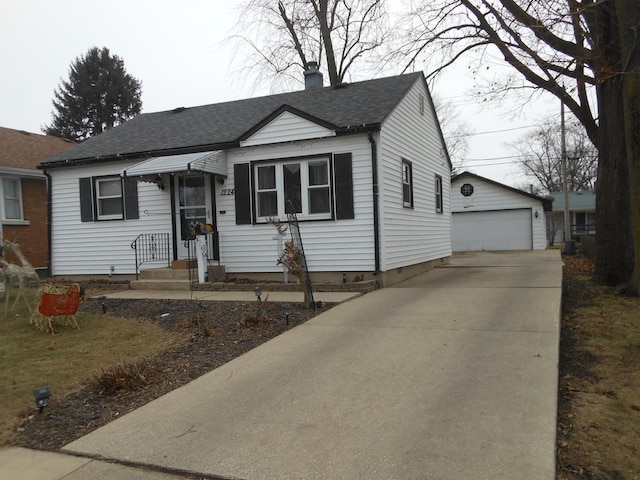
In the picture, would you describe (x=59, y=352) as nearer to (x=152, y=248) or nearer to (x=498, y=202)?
(x=152, y=248)

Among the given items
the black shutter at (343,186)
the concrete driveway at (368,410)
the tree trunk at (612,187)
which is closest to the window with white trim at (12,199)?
the black shutter at (343,186)

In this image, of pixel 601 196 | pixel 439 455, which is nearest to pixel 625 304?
pixel 601 196

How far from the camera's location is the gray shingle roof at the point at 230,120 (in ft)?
36.1

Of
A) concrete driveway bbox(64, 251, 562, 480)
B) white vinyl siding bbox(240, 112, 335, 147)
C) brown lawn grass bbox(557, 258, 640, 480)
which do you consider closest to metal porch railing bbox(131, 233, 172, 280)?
white vinyl siding bbox(240, 112, 335, 147)

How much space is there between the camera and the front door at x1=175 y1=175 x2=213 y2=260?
1186 centimetres

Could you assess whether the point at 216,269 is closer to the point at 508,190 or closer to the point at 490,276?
the point at 490,276

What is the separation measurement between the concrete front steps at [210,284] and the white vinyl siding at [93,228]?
130 cm

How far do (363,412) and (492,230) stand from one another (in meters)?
24.2

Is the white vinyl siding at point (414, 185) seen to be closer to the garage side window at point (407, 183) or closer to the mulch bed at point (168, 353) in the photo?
the garage side window at point (407, 183)

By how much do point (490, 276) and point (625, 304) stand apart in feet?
12.9

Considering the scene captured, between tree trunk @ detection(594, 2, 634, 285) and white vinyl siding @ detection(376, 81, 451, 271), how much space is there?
13.4ft

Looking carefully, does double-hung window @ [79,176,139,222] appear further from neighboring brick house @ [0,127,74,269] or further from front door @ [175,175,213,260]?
neighboring brick house @ [0,127,74,269]

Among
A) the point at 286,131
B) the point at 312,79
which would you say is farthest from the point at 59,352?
the point at 312,79

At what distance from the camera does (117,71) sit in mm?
39562
